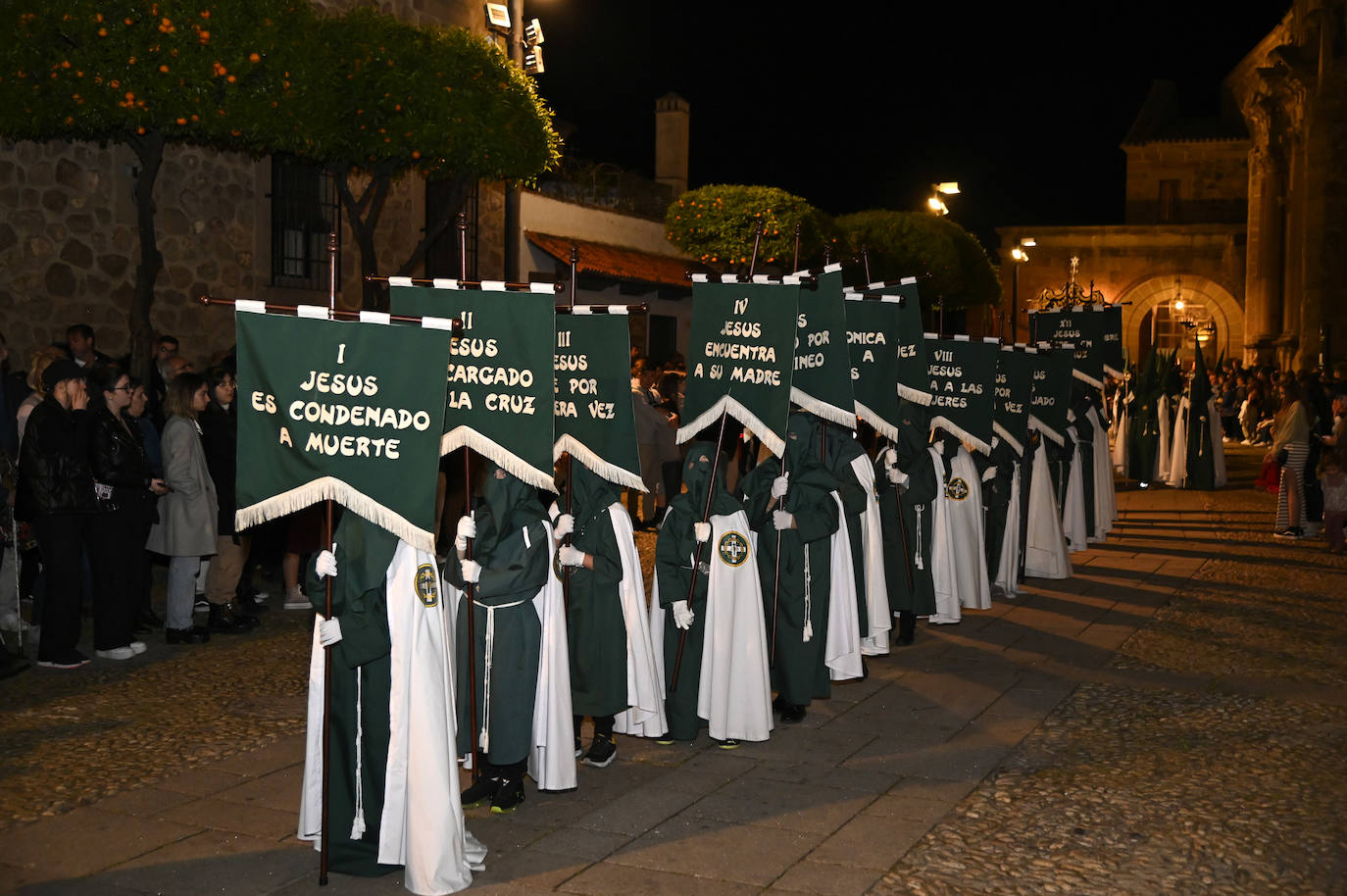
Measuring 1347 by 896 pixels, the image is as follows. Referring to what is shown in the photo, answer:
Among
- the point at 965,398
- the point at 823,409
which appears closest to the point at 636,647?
the point at 823,409

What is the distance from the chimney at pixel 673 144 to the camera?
28344mm

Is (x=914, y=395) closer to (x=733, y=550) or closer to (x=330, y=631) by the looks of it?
(x=733, y=550)

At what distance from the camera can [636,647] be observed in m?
6.70

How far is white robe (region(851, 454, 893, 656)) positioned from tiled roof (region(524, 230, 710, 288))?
11.7 meters

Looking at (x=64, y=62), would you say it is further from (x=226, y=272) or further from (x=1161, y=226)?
(x=1161, y=226)

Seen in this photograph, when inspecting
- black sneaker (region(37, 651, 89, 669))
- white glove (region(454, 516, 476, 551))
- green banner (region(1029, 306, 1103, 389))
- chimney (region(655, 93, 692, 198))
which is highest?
chimney (region(655, 93, 692, 198))

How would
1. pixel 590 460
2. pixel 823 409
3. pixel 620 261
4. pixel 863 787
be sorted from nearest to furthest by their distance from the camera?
1. pixel 863 787
2. pixel 590 460
3. pixel 823 409
4. pixel 620 261

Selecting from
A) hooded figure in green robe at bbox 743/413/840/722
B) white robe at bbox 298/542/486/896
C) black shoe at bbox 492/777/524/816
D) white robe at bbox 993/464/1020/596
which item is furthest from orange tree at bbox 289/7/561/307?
white robe at bbox 298/542/486/896

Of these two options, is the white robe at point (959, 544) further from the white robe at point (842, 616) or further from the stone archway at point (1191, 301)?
the stone archway at point (1191, 301)

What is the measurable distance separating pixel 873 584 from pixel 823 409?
1547 millimetres

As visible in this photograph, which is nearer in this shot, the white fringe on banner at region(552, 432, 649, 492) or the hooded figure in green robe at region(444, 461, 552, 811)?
the hooded figure in green robe at region(444, 461, 552, 811)

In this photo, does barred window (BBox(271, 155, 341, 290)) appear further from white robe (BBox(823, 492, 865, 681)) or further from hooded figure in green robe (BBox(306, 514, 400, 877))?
hooded figure in green robe (BBox(306, 514, 400, 877))

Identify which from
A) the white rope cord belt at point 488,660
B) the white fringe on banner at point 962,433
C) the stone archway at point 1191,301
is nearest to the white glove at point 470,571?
the white rope cord belt at point 488,660

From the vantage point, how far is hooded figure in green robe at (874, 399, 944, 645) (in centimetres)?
966
